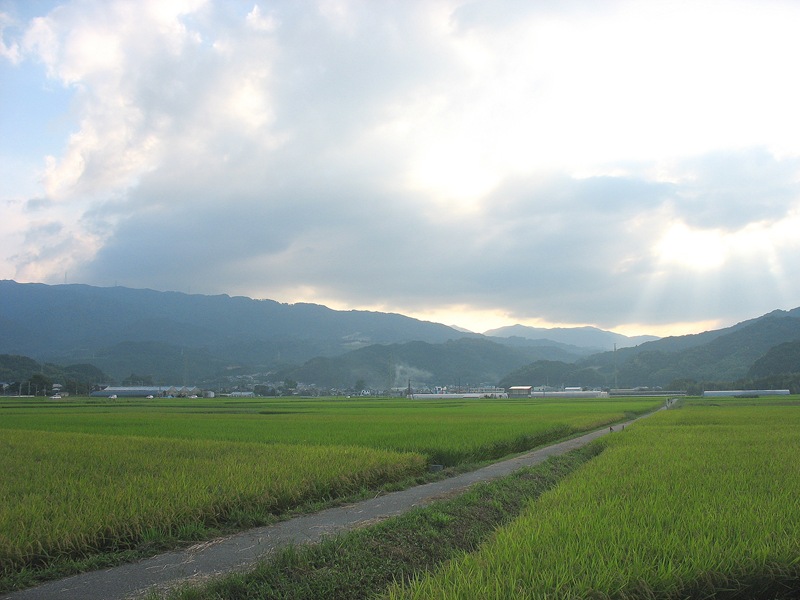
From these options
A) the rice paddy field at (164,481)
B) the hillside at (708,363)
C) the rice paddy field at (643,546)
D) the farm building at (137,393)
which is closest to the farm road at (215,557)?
the rice paddy field at (164,481)

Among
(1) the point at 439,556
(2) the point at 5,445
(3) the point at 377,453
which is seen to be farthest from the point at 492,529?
(2) the point at 5,445

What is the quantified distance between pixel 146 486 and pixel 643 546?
710 cm

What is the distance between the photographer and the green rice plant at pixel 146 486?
6.62 metres

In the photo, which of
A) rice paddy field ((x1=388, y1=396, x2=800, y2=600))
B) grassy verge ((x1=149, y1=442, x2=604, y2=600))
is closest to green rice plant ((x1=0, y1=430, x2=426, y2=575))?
grassy verge ((x1=149, y1=442, x2=604, y2=600))

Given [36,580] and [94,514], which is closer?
[36,580]

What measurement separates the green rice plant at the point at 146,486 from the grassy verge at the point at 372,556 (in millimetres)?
1972

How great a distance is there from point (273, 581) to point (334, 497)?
518cm

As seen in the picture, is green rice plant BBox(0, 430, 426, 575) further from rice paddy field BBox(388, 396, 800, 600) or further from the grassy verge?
rice paddy field BBox(388, 396, 800, 600)

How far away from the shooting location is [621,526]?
5922mm

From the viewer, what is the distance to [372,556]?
615cm

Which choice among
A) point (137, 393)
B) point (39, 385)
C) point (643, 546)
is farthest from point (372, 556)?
point (137, 393)

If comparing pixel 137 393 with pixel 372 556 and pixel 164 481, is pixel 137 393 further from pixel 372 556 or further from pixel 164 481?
pixel 372 556

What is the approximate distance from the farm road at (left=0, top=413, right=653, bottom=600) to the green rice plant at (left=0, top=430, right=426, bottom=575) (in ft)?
1.83

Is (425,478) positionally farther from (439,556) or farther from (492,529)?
(439,556)
